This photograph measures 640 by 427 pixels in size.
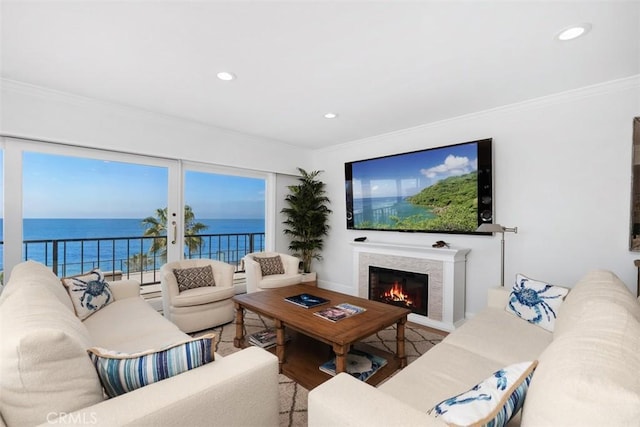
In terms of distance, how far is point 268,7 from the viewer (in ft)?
5.43

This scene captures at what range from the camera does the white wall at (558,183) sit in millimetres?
2541

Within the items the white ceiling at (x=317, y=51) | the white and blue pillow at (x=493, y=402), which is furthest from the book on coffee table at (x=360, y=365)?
the white ceiling at (x=317, y=51)

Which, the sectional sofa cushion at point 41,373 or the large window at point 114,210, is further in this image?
the large window at point 114,210

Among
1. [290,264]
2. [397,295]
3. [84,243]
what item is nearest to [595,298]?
[397,295]

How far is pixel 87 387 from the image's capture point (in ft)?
3.20

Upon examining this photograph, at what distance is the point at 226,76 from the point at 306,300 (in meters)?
2.11

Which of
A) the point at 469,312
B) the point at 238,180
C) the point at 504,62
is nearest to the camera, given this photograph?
the point at 504,62

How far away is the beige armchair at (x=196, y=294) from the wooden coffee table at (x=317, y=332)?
51 centimetres

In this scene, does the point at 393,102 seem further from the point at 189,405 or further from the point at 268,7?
the point at 189,405

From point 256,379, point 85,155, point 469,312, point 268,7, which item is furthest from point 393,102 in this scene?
point 85,155

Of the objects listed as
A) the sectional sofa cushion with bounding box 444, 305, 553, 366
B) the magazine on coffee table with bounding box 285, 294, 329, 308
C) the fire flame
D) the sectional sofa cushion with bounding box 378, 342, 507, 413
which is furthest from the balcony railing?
the sectional sofa cushion with bounding box 444, 305, 553, 366

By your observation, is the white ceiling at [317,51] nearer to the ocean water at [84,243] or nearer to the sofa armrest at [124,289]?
the ocean water at [84,243]

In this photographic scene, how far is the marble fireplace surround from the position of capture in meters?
3.25

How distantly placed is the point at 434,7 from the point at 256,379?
2.11 m
